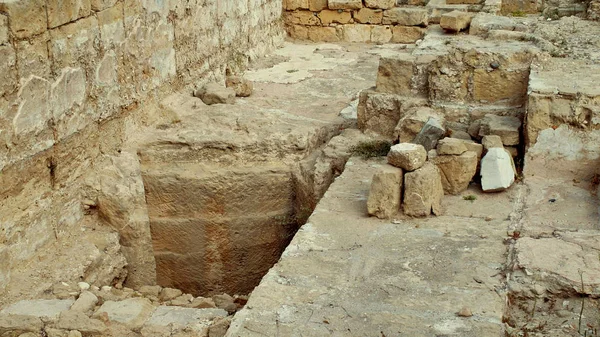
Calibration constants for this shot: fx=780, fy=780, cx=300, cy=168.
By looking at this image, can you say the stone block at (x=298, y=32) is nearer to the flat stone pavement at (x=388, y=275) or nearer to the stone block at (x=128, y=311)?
the flat stone pavement at (x=388, y=275)

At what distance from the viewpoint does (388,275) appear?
159 inches

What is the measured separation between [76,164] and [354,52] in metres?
5.61

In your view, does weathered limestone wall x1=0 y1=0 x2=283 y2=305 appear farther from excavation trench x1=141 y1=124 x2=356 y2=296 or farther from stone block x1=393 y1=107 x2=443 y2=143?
stone block x1=393 y1=107 x2=443 y2=143

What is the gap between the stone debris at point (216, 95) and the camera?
7.49m

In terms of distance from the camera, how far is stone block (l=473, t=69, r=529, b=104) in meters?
5.90

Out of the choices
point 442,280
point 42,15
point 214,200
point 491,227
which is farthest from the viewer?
point 214,200

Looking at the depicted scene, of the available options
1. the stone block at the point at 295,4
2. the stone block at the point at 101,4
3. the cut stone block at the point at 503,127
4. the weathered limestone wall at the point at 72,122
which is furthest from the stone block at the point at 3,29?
the stone block at the point at 295,4

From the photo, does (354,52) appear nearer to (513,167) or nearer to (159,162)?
(159,162)

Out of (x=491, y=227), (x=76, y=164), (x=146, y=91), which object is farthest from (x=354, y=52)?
(x=491, y=227)

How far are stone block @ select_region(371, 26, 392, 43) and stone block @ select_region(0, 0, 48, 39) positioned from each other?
679 centimetres

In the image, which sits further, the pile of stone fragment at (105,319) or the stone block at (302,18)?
the stone block at (302,18)

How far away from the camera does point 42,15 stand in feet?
17.0

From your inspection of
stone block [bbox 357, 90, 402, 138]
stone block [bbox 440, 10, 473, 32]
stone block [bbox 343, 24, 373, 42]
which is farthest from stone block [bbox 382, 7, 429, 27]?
→ stone block [bbox 357, 90, 402, 138]

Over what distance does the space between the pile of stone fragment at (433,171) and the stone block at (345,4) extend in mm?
6074
